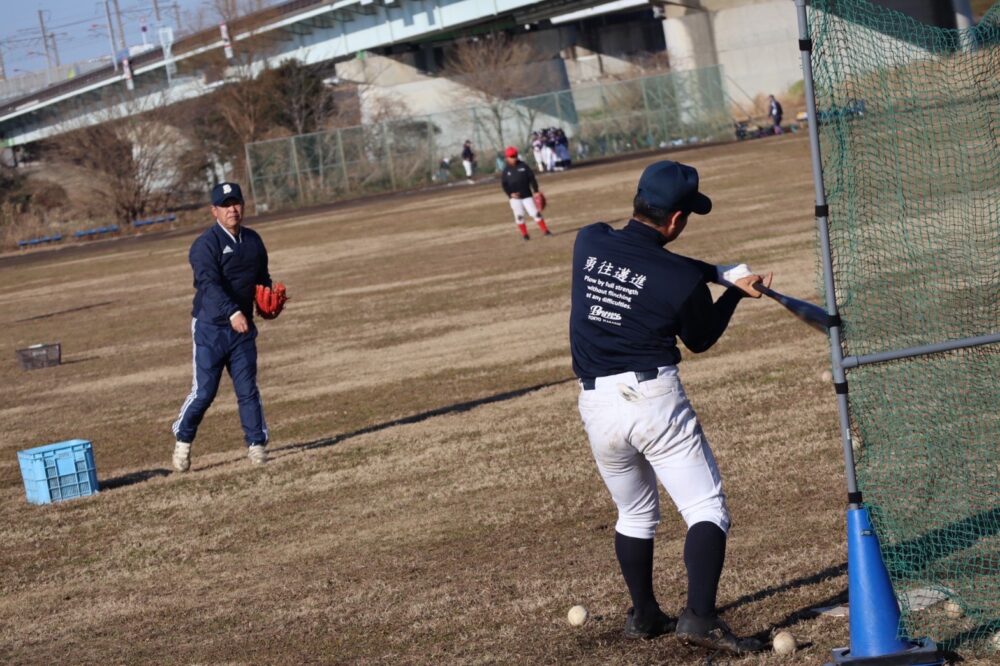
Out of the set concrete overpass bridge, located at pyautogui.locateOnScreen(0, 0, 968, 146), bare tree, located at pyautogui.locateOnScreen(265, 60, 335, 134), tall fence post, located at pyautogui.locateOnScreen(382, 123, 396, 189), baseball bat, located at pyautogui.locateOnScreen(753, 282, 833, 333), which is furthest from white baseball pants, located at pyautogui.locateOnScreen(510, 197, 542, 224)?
bare tree, located at pyautogui.locateOnScreen(265, 60, 335, 134)

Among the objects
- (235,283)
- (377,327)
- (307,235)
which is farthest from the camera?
(307,235)

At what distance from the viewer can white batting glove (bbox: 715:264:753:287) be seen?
563cm

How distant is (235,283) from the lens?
36.7 feet

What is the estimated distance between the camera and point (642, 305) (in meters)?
5.62

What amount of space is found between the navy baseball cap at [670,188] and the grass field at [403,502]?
196cm

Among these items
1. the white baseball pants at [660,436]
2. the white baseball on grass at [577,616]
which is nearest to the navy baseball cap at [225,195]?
the white baseball on grass at [577,616]

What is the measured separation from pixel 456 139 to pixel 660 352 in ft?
195

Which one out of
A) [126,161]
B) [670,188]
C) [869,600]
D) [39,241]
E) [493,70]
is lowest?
[869,600]

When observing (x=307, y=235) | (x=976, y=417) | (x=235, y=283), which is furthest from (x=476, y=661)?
(x=307, y=235)

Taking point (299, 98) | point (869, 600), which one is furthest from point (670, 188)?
point (299, 98)

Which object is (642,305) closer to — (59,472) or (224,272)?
(224,272)

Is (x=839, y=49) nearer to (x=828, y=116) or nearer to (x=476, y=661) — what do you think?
(x=828, y=116)

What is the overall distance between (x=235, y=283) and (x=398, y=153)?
167ft

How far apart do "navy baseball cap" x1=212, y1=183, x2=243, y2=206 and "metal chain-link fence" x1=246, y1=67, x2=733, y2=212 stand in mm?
48548
